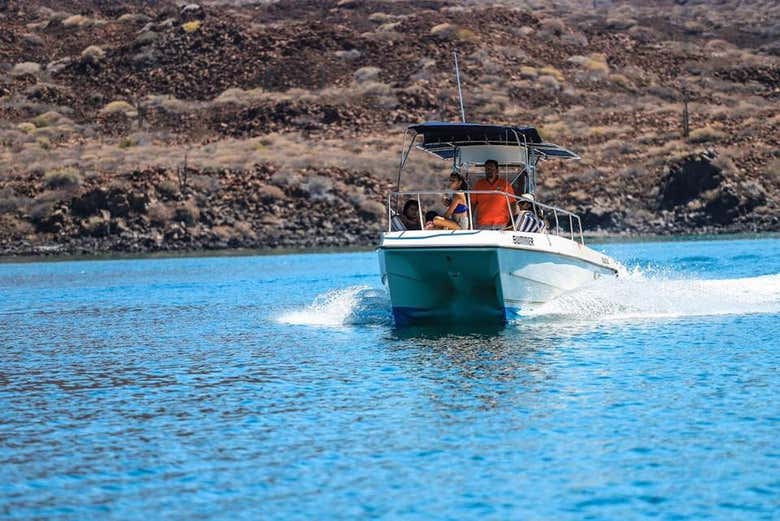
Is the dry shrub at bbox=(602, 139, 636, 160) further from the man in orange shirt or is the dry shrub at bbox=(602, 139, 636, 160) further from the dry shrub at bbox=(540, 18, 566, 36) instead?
the man in orange shirt

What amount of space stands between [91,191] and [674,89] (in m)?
Answer: 39.1

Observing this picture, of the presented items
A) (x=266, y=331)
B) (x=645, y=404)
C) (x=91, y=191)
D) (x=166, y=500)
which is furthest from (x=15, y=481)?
(x=91, y=191)

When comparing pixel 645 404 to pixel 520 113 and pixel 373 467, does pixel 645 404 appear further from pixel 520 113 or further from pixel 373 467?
pixel 520 113

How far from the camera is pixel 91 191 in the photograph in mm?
53688

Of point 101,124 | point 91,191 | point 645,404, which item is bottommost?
point 645,404

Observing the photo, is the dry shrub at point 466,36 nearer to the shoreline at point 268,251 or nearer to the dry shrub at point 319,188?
the dry shrub at point 319,188

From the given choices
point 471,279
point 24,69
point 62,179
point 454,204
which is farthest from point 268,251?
point 24,69

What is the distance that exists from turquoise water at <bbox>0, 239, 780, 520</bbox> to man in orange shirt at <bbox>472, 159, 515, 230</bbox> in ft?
5.32

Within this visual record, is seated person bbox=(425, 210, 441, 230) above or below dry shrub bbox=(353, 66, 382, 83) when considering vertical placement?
below

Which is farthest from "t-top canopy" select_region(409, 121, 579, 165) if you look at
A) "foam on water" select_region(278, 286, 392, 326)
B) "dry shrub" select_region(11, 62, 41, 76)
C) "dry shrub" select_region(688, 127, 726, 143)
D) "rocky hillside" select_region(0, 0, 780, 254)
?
"dry shrub" select_region(11, 62, 41, 76)

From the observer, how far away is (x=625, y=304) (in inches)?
739

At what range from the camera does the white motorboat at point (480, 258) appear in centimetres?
1641

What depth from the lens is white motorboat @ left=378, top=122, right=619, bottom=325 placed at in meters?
16.4

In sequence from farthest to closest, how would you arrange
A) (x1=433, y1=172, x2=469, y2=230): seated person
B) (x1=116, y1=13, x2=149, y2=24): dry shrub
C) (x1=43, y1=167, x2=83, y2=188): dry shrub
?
(x1=116, y1=13, x2=149, y2=24): dry shrub
(x1=43, y1=167, x2=83, y2=188): dry shrub
(x1=433, y1=172, x2=469, y2=230): seated person
